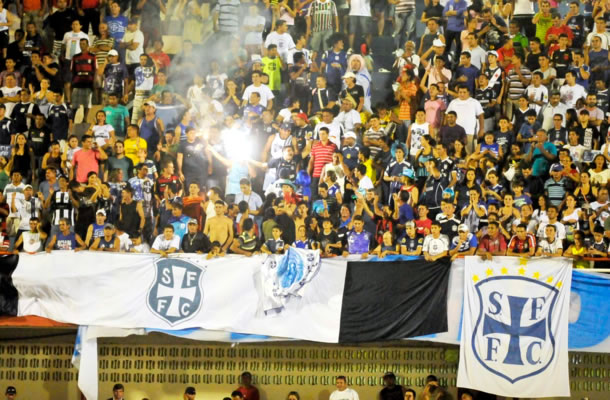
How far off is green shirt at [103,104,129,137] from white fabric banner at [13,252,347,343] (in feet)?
12.6

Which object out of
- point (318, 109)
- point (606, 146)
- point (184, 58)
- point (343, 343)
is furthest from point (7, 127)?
point (606, 146)

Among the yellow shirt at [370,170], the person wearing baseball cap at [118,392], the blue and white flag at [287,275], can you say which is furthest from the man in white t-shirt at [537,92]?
the person wearing baseball cap at [118,392]

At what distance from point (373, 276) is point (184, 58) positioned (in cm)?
699

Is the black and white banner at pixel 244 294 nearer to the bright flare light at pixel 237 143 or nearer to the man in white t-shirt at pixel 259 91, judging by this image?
the bright flare light at pixel 237 143

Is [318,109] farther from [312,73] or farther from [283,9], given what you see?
[283,9]

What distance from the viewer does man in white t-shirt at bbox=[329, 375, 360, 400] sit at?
48.1 feet

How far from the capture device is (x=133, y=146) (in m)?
17.2

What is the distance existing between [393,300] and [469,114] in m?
4.44

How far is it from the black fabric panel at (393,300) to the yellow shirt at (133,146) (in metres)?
4.87

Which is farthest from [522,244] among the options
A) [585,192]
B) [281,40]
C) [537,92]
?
[281,40]

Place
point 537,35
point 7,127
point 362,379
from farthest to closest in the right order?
point 537,35 < point 7,127 < point 362,379

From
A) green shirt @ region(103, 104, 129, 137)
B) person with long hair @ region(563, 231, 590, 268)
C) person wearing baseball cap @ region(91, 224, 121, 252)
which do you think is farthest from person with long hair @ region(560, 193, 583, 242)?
green shirt @ region(103, 104, 129, 137)

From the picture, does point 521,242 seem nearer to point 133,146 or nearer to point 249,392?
point 249,392

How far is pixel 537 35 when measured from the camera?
740 inches
